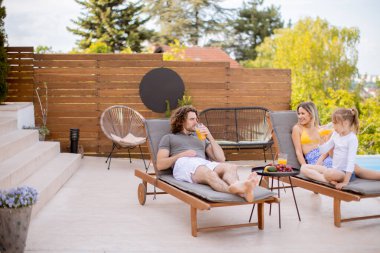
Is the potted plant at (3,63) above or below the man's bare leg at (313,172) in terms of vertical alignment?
above

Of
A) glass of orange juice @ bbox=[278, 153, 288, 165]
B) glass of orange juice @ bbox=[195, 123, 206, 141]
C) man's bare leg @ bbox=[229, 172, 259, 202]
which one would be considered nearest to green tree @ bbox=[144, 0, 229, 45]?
glass of orange juice @ bbox=[195, 123, 206, 141]

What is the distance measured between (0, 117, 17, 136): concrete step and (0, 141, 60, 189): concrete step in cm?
39

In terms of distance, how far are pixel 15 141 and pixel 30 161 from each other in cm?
60

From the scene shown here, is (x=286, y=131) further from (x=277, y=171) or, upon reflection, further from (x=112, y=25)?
(x=112, y=25)

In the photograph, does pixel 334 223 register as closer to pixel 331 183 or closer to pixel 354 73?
pixel 331 183

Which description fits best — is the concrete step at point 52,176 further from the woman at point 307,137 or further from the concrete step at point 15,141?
the woman at point 307,137

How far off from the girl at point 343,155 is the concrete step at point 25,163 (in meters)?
3.05

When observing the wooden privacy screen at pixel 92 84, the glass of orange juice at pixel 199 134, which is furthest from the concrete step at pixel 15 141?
the glass of orange juice at pixel 199 134

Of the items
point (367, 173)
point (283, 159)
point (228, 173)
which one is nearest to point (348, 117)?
point (367, 173)

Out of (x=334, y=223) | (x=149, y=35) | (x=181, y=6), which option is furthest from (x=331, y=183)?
(x=181, y=6)

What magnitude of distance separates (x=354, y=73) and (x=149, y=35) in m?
11.4

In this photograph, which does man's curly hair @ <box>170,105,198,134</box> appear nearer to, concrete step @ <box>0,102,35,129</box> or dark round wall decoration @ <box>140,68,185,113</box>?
concrete step @ <box>0,102,35,129</box>

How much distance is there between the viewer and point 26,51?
34.4ft

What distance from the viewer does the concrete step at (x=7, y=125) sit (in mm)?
8109
